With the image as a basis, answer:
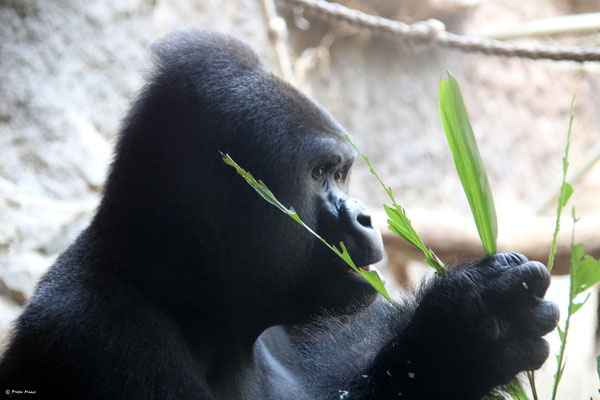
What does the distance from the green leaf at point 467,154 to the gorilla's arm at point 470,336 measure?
15 cm

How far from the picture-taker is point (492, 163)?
9.22m

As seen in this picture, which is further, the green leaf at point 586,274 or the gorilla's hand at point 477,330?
the gorilla's hand at point 477,330

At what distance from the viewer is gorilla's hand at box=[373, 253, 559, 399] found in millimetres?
1829

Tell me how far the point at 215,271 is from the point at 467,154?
39.2 inches

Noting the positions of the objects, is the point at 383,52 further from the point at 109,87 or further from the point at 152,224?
the point at 152,224

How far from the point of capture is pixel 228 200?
7.68 feet

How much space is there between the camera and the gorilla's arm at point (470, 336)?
1832mm

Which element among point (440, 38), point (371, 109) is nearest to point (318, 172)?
point (440, 38)

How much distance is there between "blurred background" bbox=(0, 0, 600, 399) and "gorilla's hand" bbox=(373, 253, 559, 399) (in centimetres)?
42

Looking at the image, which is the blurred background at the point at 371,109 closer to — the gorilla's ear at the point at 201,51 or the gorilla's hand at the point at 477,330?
the gorilla's ear at the point at 201,51

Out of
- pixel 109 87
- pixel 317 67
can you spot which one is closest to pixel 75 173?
pixel 109 87

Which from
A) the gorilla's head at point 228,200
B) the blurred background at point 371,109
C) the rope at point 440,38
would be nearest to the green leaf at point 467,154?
the gorilla's head at point 228,200

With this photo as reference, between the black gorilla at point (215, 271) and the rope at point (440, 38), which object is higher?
the rope at point (440, 38)

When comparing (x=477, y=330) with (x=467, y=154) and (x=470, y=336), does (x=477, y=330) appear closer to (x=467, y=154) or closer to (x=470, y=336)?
(x=470, y=336)
